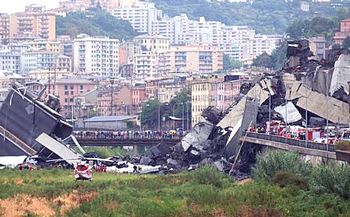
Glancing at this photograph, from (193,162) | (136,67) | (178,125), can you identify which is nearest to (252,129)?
(193,162)

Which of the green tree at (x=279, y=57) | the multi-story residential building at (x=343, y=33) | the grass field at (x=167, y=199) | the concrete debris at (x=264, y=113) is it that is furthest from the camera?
the green tree at (x=279, y=57)

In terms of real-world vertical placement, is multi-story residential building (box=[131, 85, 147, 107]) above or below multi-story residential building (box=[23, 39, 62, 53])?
below

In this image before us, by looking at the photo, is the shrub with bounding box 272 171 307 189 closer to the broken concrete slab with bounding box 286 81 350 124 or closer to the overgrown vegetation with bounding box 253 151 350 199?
the overgrown vegetation with bounding box 253 151 350 199

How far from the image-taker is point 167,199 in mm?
37344

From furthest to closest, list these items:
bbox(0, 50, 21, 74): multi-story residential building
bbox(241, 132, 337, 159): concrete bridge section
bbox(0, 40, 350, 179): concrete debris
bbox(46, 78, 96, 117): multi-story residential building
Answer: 1. bbox(0, 50, 21, 74): multi-story residential building
2. bbox(46, 78, 96, 117): multi-story residential building
3. bbox(0, 40, 350, 179): concrete debris
4. bbox(241, 132, 337, 159): concrete bridge section

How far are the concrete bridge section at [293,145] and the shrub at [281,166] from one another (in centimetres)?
86

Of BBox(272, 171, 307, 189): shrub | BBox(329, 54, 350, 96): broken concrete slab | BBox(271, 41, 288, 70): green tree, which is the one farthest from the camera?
BBox(271, 41, 288, 70): green tree

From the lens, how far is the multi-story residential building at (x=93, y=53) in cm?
19388

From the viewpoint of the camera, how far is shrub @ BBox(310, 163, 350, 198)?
3372 cm

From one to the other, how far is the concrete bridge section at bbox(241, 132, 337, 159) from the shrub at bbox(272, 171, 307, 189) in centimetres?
243

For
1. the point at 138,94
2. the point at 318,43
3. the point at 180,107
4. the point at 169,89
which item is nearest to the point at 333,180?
the point at 180,107

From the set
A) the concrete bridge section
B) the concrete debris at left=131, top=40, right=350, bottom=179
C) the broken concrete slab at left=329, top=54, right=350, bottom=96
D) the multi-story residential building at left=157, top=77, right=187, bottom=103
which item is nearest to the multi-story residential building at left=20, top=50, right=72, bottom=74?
the multi-story residential building at left=157, top=77, right=187, bottom=103

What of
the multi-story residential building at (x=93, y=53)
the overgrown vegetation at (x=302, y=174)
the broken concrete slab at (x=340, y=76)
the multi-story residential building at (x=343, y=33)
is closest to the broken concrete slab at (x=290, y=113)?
the broken concrete slab at (x=340, y=76)

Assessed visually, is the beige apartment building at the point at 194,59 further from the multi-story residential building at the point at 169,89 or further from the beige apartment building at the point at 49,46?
the multi-story residential building at the point at 169,89
